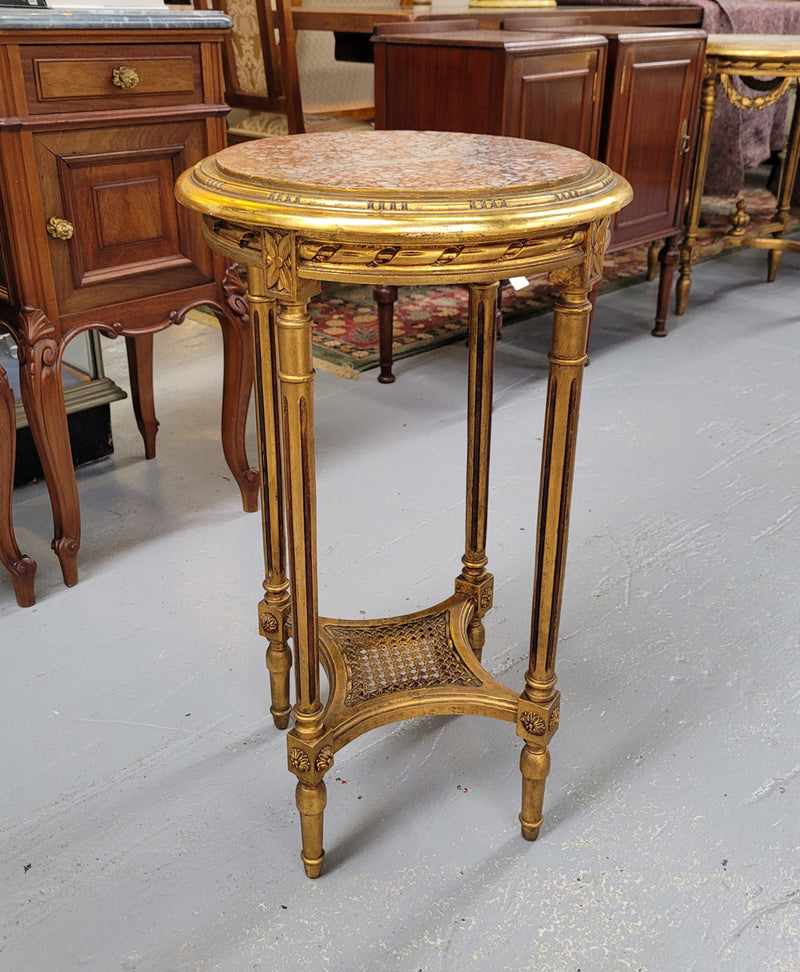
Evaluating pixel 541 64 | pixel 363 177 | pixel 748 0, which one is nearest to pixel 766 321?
pixel 541 64

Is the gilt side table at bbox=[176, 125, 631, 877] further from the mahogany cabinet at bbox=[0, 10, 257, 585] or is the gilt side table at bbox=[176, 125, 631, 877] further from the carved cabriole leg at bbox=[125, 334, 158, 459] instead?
the carved cabriole leg at bbox=[125, 334, 158, 459]

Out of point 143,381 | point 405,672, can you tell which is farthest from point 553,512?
point 143,381

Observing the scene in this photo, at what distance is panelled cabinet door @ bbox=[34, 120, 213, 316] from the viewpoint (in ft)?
5.75

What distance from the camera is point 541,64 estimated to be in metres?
2.54

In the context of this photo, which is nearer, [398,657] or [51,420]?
[398,657]

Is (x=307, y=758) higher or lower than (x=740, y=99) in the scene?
lower

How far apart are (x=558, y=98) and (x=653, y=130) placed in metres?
0.53

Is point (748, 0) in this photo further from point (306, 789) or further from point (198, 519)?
point (306, 789)

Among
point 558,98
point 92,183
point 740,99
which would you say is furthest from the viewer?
point 740,99

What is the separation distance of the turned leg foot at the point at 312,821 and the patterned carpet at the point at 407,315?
1.94m

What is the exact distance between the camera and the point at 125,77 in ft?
5.82

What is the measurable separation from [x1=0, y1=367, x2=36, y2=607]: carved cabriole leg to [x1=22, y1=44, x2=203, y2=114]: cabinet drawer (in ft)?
1.65

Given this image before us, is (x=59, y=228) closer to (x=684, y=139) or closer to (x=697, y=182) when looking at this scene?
(x=684, y=139)

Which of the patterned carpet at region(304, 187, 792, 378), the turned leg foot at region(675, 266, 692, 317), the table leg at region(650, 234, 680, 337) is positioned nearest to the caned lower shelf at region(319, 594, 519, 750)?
the patterned carpet at region(304, 187, 792, 378)
